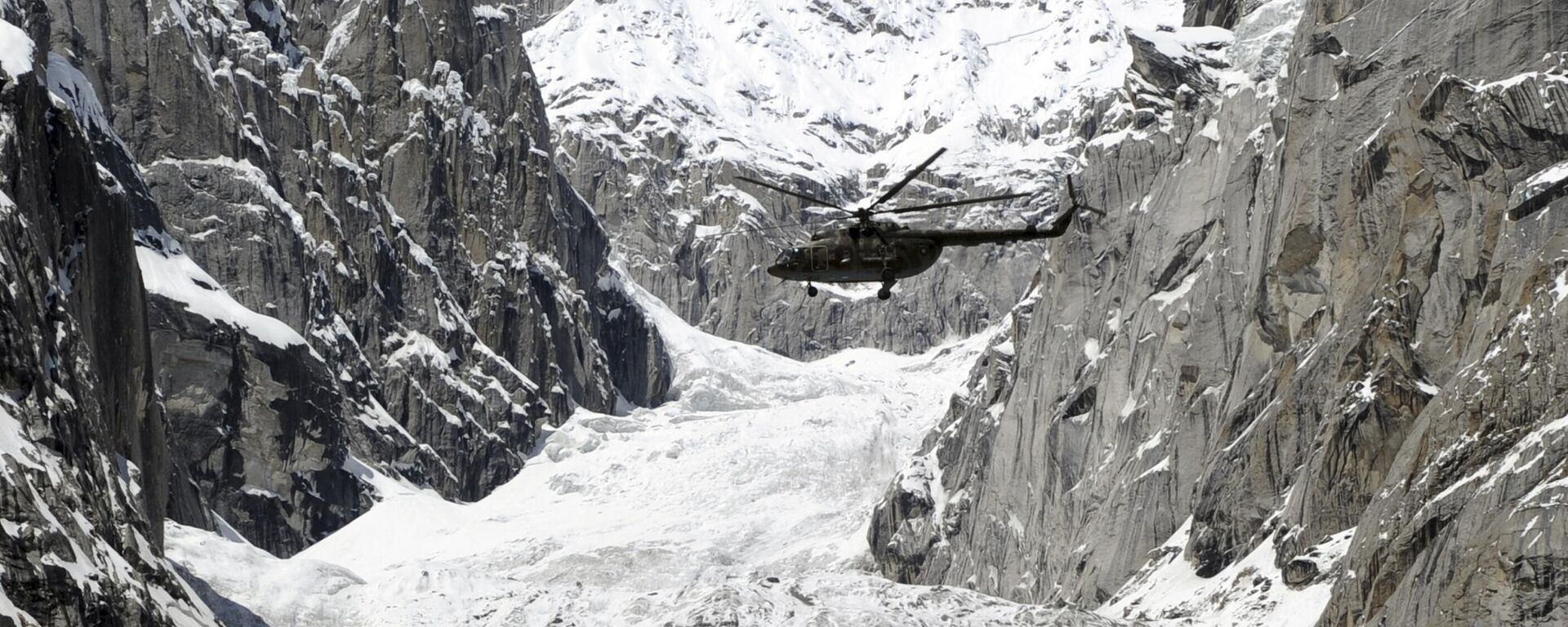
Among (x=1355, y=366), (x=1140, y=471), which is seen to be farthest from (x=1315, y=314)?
(x=1140, y=471)

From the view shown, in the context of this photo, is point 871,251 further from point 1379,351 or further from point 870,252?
point 1379,351

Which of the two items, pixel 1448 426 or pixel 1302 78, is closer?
pixel 1448 426

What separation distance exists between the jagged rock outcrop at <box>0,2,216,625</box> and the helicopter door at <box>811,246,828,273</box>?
47960 mm

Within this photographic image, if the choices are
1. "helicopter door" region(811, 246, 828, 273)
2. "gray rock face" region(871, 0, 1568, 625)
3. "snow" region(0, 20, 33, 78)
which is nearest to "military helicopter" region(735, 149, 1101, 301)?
"helicopter door" region(811, 246, 828, 273)

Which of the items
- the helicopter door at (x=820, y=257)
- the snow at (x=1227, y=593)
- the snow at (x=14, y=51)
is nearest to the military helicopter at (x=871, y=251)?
the helicopter door at (x=820, y=257)

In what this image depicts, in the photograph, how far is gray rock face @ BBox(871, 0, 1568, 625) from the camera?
Result: 12781cm

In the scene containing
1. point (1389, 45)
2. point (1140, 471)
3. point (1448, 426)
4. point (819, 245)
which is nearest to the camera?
point (819, 245)

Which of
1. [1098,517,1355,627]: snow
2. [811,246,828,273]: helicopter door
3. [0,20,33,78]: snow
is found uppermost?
[0,20,33,78]: snow

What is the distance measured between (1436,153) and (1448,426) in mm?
23122

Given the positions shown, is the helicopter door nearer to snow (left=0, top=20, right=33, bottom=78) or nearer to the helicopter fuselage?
the helicopter fuselage

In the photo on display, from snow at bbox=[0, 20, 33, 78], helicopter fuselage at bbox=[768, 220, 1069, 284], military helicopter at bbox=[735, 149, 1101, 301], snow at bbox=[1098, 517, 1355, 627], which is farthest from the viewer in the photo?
snow at bbox=[0, 20, 33, 78]

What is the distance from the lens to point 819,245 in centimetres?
9350

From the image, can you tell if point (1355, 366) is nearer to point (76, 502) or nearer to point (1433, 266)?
point (1433, 266)

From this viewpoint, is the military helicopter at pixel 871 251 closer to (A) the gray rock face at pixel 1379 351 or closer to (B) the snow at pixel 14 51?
(A) the gray rock face at pixel 1379 351
